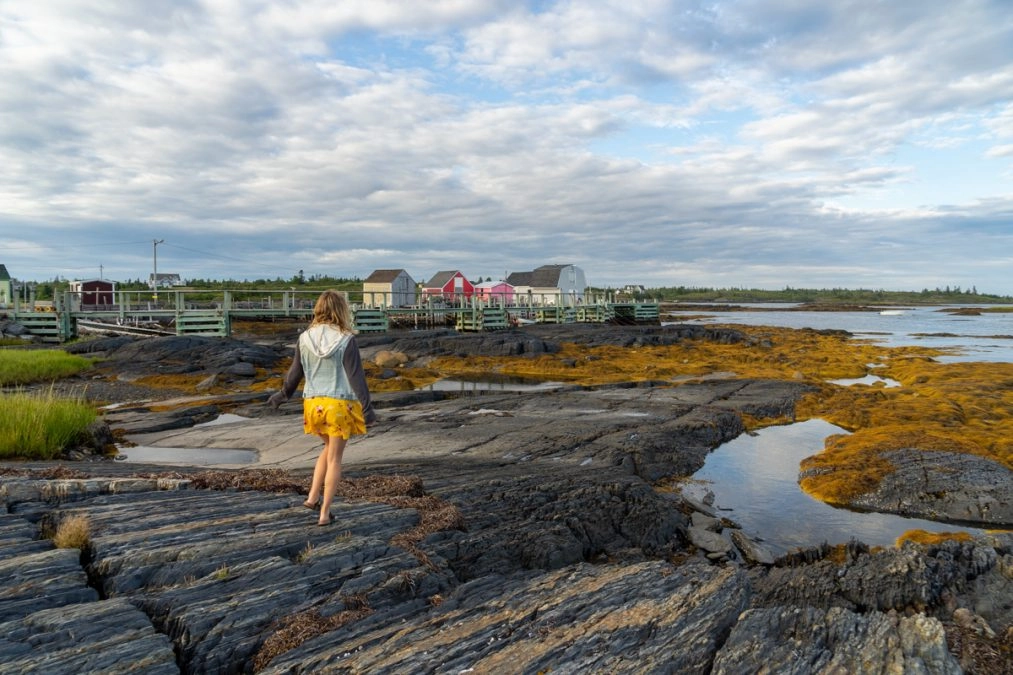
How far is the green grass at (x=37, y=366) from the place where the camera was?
68.3 ft

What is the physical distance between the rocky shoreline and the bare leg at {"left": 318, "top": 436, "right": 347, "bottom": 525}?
19cm

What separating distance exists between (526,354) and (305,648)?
29.8m

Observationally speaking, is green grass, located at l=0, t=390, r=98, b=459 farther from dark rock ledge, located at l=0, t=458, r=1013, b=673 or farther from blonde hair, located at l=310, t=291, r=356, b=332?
blonde hair, located at l=310, t=291, r=356, b=332

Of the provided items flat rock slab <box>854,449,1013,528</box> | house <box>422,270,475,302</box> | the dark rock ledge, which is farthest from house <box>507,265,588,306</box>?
the dark rock ledge

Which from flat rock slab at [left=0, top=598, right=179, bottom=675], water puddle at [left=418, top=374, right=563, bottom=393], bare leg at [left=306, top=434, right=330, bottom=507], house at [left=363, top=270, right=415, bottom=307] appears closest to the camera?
flat rock slab at [left=0, top=598, right=179, bottom=675]

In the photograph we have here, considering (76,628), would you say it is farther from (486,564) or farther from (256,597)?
(486,564)

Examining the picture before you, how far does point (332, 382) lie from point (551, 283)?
225 feet

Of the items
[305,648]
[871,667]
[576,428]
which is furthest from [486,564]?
[576,428]

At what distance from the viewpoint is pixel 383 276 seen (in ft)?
232

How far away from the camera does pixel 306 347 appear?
19.9ft

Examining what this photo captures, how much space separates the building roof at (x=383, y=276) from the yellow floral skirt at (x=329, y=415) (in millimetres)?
64449

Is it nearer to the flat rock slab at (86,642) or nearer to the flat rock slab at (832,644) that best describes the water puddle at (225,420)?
the flat rock slab at (86,642)

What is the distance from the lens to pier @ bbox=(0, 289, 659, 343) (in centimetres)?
3478

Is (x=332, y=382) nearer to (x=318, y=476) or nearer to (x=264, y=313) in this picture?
(x=318, y=476)
